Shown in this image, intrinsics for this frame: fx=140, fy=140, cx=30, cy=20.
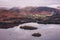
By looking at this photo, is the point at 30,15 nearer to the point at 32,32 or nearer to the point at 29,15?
the point at 29,15

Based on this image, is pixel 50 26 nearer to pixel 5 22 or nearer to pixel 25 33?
pixel 25 33

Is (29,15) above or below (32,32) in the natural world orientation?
above

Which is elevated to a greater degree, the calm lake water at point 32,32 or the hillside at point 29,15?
the hillside at point 29,15

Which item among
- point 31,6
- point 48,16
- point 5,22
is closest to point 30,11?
point 31,6

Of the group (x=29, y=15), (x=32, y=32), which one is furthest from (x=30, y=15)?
(x=32, y=32)

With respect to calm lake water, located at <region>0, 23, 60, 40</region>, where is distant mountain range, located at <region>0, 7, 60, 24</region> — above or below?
above

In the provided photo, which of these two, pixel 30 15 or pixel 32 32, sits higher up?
pixel 30 15

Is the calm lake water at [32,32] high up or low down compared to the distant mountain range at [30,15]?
down

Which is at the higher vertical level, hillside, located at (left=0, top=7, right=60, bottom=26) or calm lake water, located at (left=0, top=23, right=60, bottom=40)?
hillside, located at (left=0, top=7, right=60, bottom=26)
